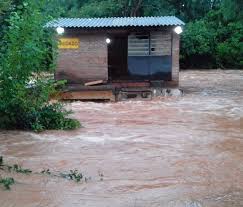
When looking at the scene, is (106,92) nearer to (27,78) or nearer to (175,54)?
(175,54)

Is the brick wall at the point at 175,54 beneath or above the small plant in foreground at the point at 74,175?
above

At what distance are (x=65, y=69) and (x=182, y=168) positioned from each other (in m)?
11.0

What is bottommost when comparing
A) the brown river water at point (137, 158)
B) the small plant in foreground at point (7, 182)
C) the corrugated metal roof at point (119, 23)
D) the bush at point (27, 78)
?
the brown river water at point (137, 158)

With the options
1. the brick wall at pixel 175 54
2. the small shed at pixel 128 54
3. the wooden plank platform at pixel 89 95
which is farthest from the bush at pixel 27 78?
the brick wall at pixel 175 54

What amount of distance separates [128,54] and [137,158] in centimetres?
1048

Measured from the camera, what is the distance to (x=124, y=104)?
17203 mm

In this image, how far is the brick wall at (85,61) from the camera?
18703mm

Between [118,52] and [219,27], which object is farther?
[219,27]

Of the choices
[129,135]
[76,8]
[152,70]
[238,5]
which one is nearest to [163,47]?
[152,70]

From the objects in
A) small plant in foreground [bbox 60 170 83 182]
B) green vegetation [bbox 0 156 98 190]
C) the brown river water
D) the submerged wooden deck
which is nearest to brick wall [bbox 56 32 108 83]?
the submerged wooden deck

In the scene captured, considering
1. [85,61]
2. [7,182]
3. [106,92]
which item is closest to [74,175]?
[7,182]

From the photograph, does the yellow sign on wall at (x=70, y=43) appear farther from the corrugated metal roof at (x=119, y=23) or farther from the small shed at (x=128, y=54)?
the corrugated metal roof at (x=119, y=23)

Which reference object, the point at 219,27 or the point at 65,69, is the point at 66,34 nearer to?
the point at 65,69

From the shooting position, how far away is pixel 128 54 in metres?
19.4
